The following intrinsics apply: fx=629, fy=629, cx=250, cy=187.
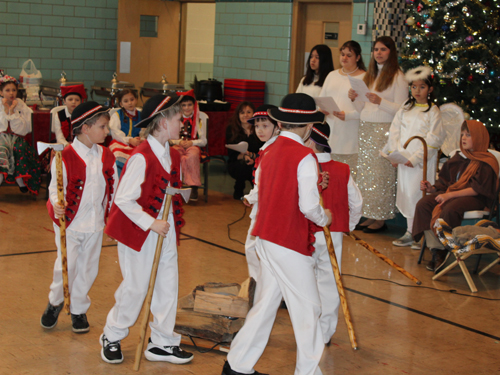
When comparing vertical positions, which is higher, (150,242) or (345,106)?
(345,106)

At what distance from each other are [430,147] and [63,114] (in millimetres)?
3780

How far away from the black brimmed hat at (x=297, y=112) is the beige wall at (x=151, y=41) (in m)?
8.14

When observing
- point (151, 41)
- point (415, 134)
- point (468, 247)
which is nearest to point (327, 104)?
point (415, 134)

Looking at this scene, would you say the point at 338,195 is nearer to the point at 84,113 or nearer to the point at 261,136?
the point at 261,136

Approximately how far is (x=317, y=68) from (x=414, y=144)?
4.32 ft

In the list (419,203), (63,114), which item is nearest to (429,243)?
(419,203)

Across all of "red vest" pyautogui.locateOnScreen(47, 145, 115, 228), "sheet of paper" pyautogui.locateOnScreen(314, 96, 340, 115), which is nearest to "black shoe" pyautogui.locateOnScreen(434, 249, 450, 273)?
"sheet of paper" pyautogui.locateOnScreen(314, 96, 340, 115)

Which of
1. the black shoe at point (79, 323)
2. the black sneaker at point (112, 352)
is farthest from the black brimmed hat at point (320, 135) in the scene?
the black shoe at point (79, 323)

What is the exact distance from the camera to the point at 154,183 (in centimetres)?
320

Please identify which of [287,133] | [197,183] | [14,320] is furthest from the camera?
[197,183]

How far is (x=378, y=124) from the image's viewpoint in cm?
612

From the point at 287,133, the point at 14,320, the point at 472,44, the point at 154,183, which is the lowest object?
the point at 14,320

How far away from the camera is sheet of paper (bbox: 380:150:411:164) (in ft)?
18.5

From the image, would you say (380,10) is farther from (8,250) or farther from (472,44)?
(8,250)
